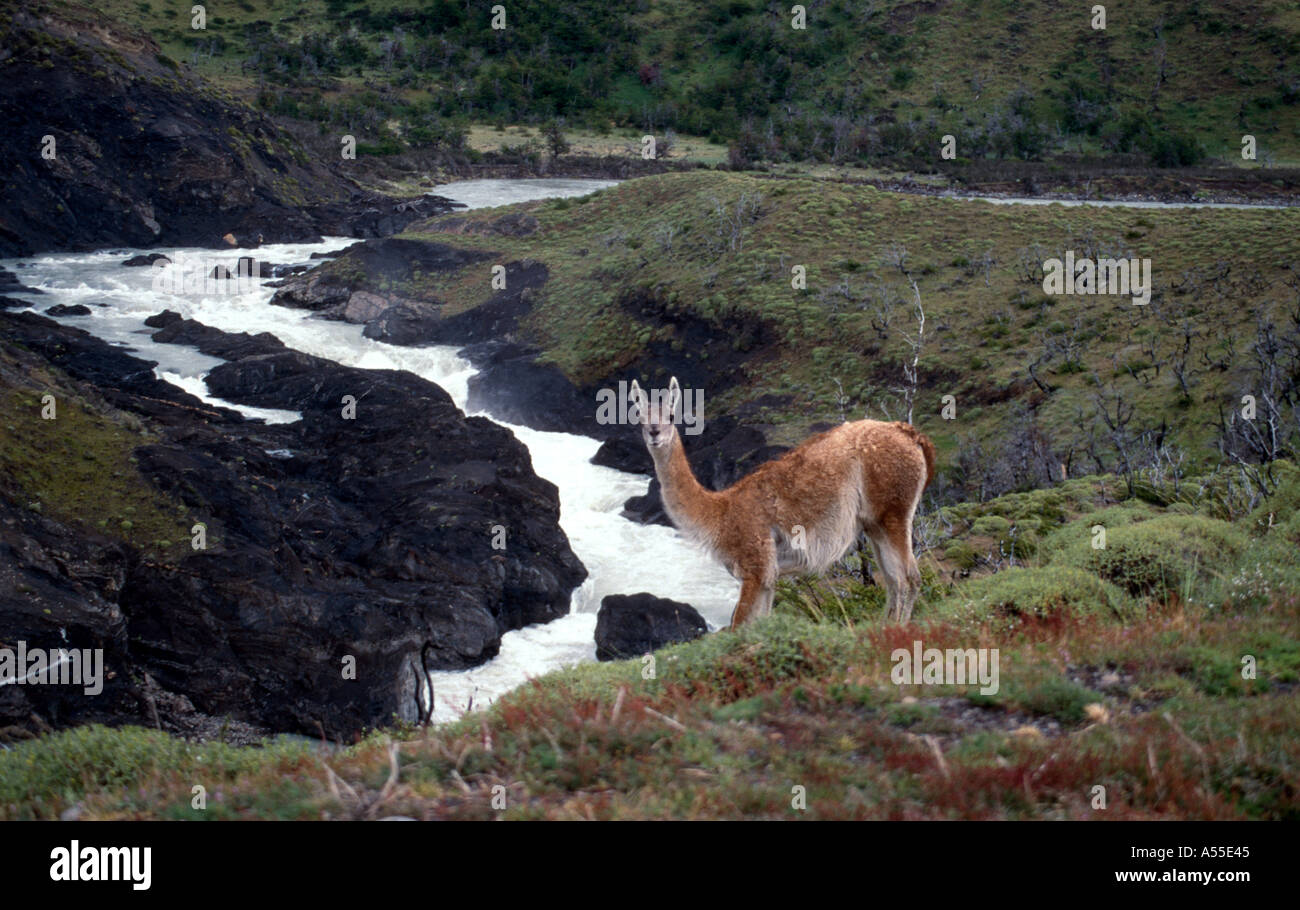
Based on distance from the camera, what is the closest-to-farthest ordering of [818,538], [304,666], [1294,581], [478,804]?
[478,804], [1294,581], [818,538], [304,666]

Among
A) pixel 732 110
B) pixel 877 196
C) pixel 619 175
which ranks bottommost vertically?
pixel 877 196

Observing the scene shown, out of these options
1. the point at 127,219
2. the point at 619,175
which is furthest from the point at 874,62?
the point at 127,219

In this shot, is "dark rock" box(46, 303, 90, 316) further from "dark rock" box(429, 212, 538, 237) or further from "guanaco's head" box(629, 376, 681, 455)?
"guanaco's head" box(629, 376, 681, 455)

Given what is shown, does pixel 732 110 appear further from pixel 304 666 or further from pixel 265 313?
pixel 304 666

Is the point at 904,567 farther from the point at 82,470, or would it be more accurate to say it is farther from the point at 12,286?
the point at 12,286

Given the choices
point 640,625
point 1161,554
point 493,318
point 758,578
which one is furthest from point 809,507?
point 493,318

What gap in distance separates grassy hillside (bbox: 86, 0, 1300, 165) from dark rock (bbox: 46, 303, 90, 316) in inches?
2034

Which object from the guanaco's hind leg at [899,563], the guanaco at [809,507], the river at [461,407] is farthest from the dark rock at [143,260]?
the guanaco's hind leg at [899,563]

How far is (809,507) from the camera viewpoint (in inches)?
386

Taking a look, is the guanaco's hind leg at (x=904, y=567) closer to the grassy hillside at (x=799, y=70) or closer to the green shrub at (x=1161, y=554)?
the green shrub at (x=1161, y=554)

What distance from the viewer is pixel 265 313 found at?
48594 mm

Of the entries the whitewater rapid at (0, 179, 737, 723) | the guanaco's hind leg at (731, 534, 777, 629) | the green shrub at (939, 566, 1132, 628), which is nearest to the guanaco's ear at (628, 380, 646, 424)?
the guanaco's hind leg at (731, 534, 777, 629)

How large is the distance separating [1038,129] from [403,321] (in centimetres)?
6272
